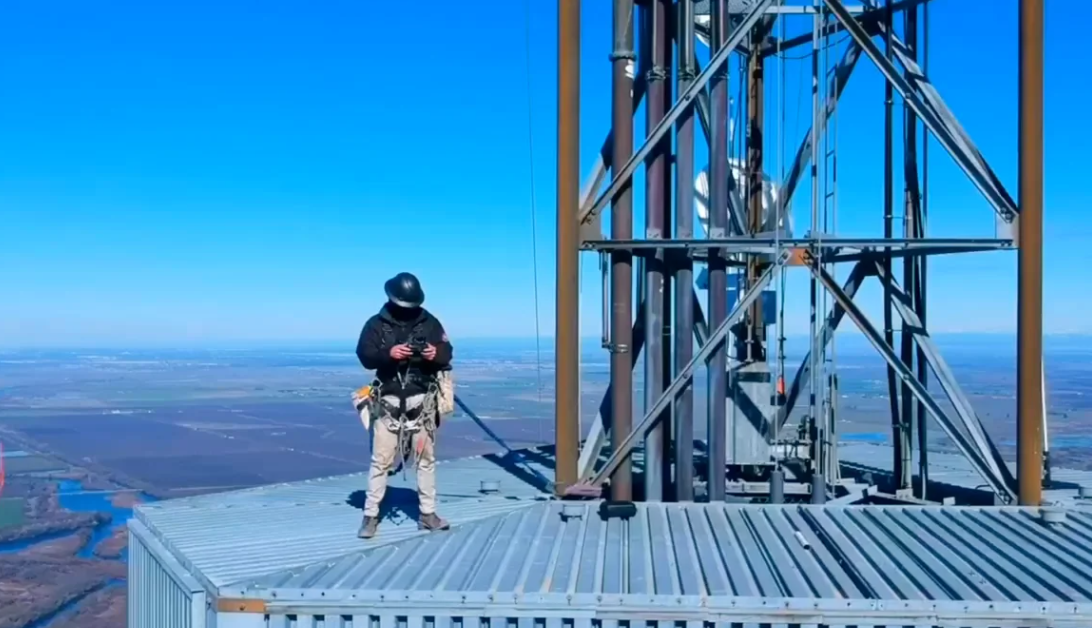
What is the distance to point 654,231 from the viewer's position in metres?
9.18

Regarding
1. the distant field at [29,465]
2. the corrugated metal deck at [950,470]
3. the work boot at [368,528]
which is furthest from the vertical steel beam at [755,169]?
the distant field at [29,465]

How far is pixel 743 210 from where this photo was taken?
10.1 metres

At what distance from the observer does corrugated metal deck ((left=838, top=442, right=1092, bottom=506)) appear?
9496mm

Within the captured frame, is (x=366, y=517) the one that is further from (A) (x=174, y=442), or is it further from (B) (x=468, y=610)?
(A) (x=174, y=442)

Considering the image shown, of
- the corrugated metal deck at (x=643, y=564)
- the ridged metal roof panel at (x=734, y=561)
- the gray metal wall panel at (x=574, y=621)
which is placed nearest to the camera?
the gray metal wall panel at (x=574, y=621)

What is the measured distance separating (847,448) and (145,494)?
126 feet

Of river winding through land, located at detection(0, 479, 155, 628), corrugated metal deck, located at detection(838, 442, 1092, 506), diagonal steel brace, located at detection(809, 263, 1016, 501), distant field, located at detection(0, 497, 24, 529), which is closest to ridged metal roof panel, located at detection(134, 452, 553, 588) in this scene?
diagonal steel brace, located at detection(809, 263, 1016, 501)

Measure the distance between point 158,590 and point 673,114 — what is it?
5910 millimetres

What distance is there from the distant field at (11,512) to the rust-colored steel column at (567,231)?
133ft

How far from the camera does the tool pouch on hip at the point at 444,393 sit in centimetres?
804

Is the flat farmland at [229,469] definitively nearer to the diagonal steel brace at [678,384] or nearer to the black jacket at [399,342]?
the diagonal steel brace at [678,384]

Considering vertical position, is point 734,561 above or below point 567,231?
below

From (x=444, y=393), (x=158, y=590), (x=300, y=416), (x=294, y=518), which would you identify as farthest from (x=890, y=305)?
(x=300, y=416)

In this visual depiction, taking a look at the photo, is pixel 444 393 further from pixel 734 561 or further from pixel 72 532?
pixel 72 532
